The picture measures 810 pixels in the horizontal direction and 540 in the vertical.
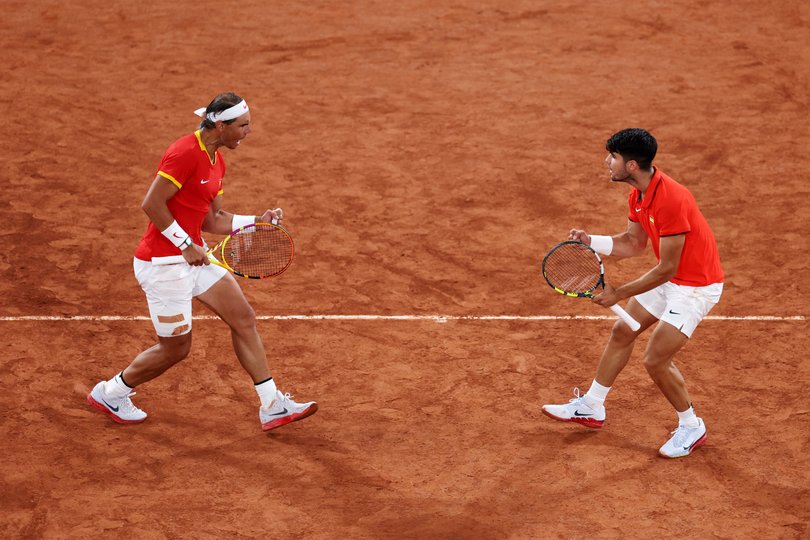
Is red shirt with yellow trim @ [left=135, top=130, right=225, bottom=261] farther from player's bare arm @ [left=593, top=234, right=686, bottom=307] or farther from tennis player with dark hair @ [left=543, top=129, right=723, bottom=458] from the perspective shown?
player's bare arm @ [left=593, top=234, right=686, bottom=307]

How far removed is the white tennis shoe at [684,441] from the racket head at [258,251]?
316 cm

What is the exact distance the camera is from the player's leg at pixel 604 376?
803 cm

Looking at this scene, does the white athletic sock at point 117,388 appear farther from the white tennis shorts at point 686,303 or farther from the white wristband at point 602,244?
the white tennis shorts at point 686,303

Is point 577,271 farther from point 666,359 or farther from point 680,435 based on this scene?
point 680,435

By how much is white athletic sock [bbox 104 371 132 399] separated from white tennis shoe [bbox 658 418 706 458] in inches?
158

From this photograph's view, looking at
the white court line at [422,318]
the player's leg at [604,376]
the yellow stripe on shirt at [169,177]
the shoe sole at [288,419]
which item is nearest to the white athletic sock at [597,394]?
the player's leg at [604,376]

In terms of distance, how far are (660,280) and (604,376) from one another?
104 cm

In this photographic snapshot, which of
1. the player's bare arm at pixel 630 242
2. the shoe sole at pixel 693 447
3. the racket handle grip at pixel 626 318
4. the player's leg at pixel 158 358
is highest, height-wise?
the player's bare arm at pixel 630 242

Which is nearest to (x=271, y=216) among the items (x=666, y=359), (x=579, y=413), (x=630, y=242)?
(x=630, y=242)

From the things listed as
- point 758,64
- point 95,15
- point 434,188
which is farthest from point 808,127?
point 95,15

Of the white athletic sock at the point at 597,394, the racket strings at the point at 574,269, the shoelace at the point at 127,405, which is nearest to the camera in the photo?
the racket strings at the point at 574,269

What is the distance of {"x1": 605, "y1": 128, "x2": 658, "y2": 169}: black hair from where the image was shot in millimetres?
7395

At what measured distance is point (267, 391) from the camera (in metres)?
8.15

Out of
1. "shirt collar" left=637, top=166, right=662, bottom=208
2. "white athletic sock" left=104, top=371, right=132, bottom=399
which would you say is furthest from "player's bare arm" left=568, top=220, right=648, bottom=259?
"white athletic sock" left=104, top=371, right=132, bottom=399
